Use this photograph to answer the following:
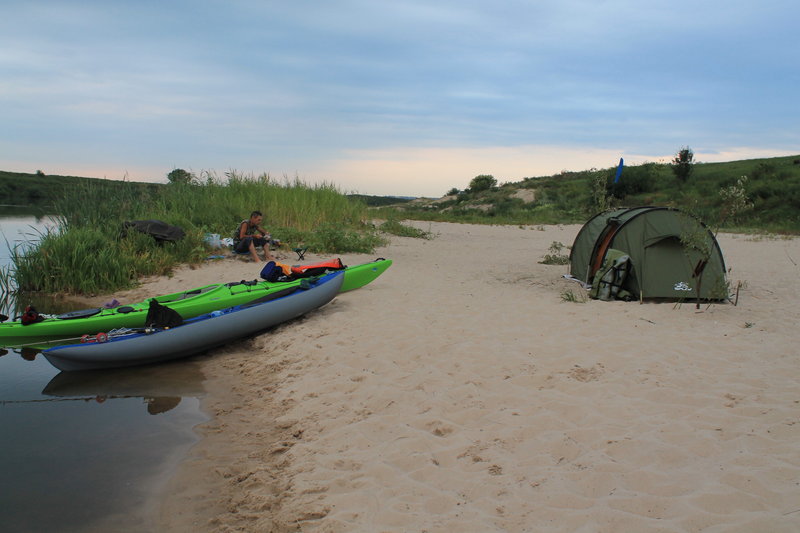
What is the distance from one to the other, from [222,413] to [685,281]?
674cm

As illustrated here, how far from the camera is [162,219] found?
1304 cm

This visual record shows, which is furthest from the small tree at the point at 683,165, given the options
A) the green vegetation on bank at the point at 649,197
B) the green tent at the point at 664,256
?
the green tent at the point at 664,256

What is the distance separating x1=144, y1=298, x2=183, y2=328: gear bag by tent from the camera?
6293mm

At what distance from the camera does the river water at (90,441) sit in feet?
11.7

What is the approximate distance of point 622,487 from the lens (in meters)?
3.19

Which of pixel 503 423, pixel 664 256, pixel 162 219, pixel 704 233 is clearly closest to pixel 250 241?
pixel 162 219

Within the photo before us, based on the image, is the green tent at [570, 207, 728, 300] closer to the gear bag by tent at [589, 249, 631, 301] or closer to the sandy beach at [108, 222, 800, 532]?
the gear bag by tent at [589, 249, 631, 301]

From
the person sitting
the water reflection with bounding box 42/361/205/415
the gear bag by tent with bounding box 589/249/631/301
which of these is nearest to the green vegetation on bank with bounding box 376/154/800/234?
the person sitting

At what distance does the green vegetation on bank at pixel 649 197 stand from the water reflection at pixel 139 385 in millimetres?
14565

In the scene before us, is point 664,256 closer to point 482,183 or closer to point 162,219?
point 162,219

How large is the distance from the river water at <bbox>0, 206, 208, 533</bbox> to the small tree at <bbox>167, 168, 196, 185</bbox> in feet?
30.6

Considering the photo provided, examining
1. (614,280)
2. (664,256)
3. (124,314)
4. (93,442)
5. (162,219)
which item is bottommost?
(93,442)

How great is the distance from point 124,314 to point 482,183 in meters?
38.8

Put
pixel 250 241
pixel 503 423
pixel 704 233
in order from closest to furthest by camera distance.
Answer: pixel 503 423 < pixel 704 233 < pixel 250 241
